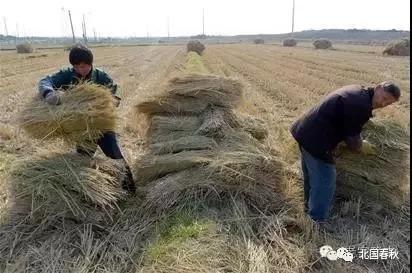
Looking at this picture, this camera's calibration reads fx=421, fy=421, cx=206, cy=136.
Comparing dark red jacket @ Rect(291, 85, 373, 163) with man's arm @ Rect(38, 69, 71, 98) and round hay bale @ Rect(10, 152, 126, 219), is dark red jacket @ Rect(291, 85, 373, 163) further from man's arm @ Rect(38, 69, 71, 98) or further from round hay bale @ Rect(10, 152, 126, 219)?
man's arm @ Rect(38, 69, 71, 98)

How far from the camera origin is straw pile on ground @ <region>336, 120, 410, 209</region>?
4.46 metres

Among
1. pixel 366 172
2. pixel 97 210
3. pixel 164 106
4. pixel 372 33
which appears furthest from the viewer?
pixel 372 33

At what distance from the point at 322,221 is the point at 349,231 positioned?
26 centimetres

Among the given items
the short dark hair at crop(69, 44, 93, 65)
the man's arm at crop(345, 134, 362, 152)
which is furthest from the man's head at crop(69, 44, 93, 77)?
the man's arm at crop(345, 134, 362, 152)

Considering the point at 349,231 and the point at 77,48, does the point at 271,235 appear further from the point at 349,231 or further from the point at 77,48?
the point at 77,48

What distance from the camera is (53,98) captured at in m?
4.20

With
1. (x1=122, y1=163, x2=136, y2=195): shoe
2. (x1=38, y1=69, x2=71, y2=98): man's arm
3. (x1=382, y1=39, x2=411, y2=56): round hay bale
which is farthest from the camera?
(x1=382, y1=39, x2=411, y2=56): round hay bale

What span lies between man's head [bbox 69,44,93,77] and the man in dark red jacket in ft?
7.36

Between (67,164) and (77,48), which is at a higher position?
(77,48)

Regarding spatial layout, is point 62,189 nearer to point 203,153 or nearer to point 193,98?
point 203,153

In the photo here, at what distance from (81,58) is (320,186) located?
8.91 feet

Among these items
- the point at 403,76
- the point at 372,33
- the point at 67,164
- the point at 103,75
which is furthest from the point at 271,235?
the point at 372,33

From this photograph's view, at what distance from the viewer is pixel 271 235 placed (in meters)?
3.81

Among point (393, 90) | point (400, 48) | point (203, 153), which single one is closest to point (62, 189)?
point (203, 153)
